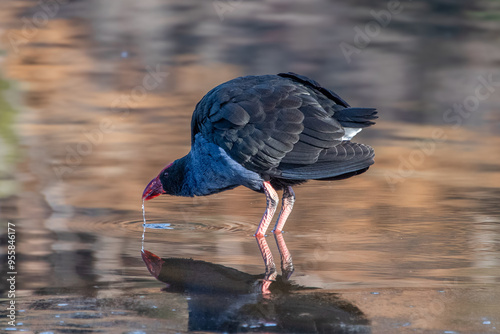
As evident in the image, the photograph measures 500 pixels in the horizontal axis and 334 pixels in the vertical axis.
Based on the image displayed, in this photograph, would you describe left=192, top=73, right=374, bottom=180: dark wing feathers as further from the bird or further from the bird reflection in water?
the bird reflection in water

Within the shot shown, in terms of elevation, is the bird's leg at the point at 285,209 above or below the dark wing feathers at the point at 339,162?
below

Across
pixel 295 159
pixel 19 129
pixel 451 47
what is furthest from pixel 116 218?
pixel 451 47

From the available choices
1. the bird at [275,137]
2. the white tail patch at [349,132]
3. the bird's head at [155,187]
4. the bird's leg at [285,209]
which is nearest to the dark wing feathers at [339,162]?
the bird at [275,137]

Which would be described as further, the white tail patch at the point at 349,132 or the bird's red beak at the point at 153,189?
the bird's red beak at the point at 153,189

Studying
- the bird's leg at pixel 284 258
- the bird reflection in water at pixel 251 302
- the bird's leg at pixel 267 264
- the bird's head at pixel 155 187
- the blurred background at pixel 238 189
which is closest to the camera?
the bird reflection in water at pixel 251 302

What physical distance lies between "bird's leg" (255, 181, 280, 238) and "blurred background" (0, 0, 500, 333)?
0.13 metres

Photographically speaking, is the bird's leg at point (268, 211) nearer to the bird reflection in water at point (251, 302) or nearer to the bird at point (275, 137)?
the bird at point (275, 137)

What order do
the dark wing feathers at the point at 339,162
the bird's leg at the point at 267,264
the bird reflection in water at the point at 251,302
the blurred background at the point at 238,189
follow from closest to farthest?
the bird reflection in water at the point at 251,302
the blurred background at the point at 238,189
the bird's leg at the point at 267,264
the dark wing feathers at the point at 339,162

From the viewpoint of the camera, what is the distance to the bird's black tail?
635 cm

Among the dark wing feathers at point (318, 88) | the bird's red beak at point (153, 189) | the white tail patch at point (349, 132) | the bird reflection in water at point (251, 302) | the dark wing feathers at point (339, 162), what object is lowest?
the bird reflection in water at point (251, 302)

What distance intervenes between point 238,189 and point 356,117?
2237mm

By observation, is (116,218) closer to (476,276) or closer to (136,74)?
(476,276)

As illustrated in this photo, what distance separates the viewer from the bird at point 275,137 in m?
6.29

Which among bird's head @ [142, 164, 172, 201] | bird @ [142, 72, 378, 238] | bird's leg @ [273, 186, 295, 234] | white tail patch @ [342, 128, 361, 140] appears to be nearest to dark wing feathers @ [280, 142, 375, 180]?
bird @ [142, 72, 378, 238]
